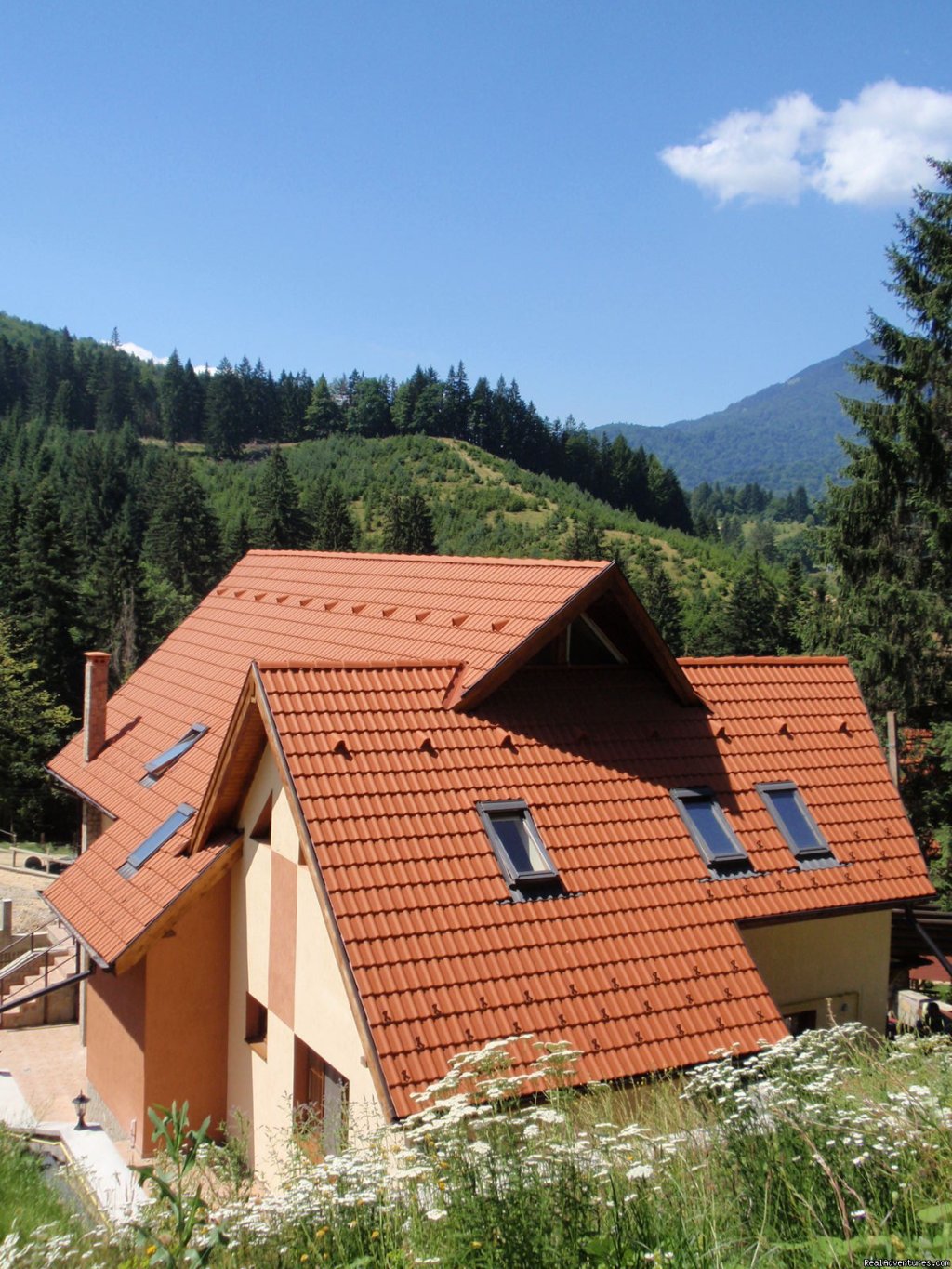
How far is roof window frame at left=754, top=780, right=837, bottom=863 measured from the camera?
1293cm

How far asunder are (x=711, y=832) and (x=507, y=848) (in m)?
2.74

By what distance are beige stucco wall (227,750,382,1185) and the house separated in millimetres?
42

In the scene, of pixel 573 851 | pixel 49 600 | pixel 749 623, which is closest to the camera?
pixel 573 851

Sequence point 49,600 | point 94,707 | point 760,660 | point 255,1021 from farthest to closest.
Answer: point 49,600, point 94,707, point 760,660, point 255,1021

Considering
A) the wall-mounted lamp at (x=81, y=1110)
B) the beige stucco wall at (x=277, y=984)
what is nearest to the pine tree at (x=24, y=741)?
the wall-mounted lamp at (x=81, y=1110)

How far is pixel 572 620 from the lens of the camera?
1334 cm

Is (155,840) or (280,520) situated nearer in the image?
(155,840)

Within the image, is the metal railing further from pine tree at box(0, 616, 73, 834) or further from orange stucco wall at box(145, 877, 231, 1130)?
pine tree at box(0, 616, 73, 834)

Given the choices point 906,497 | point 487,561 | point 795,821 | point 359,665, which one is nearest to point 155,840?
point 359,665

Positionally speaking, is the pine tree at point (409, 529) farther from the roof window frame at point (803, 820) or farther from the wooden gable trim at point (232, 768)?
the wooden gable trim at point (232, 768)

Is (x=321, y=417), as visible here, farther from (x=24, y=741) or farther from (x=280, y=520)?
(x=24, y=741)

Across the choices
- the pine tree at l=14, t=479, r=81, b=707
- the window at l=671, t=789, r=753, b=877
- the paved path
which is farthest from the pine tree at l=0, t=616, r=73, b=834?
the window at l=671, t=789, r=753, b=877

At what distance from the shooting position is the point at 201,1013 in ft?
43.0

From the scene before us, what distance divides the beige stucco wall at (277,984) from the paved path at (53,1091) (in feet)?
4.80
